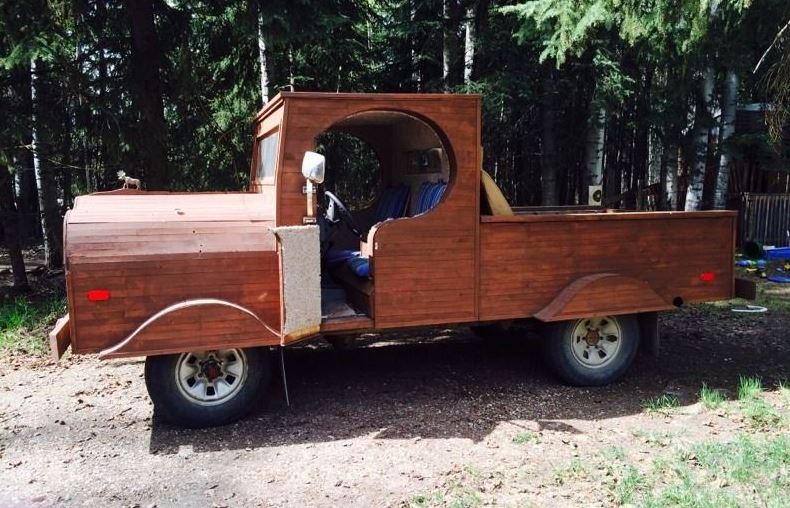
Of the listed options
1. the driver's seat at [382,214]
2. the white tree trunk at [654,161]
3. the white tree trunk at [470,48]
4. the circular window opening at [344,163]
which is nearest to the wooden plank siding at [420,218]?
the driver's seat at [382,214]

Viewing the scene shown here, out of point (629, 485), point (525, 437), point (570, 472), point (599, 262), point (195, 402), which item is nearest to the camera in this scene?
point (629, 485)

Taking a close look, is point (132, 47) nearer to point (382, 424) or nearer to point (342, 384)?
point (342, 384)

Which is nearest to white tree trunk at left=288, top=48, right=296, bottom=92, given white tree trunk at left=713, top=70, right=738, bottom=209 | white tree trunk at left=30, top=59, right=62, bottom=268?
white tree trunk at left=30, top=59, right=62, bottom=268

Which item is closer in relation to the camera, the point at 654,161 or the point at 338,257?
the point at 338,257

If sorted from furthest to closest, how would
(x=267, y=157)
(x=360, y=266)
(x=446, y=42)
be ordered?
(x=446, y=42), (x=267, y=157), (x=360, y=266)

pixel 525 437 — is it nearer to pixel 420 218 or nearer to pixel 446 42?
pixel 420 218

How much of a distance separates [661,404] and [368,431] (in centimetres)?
239

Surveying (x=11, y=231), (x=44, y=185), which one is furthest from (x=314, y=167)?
(x=44, y=185)

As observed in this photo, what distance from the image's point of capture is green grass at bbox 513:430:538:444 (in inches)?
180

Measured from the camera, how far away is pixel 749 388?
17.8 feet

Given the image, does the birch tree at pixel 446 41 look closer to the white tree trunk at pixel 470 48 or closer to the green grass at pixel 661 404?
the white tree trunk at pixel 470 48

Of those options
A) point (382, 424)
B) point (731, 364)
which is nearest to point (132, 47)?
point (382, 424)

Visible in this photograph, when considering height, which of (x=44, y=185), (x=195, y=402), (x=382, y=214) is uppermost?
(x=44, y=185)

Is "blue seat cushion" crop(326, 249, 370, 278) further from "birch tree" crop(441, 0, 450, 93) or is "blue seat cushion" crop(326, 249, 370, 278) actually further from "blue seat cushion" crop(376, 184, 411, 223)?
"birch tree" crop(441, 0, 450, 93)
